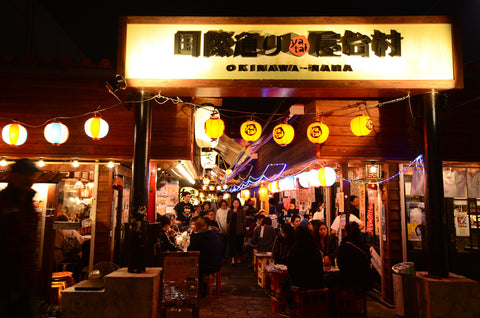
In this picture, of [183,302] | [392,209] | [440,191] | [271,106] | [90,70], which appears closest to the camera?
[440,191]

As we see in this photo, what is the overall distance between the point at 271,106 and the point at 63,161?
351 inches

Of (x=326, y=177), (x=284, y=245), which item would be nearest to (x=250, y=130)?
(x=326, y=177)

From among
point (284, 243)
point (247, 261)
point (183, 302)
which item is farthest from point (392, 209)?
point (247, 261)

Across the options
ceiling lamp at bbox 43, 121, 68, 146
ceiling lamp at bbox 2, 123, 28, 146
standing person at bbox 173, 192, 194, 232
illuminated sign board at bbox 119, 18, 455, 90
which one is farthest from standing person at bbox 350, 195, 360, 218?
ceiling lamp at bbox 2, 123, 28, 146

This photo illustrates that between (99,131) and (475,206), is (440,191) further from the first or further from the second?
(99,131)

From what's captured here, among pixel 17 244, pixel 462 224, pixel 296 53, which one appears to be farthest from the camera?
pixel 462 224

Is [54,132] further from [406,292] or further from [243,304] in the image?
[406,292]

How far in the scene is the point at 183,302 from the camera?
22.9ft

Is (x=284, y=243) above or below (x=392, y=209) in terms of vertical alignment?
below

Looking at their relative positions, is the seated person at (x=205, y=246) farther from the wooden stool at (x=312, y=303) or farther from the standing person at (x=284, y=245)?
the wooden stool at (x=312, y=303)

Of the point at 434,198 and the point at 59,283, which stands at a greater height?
the point at 434,198

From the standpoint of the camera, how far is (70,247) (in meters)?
9.67

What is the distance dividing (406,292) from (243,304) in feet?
14.2

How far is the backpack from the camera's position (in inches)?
376
